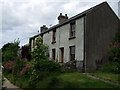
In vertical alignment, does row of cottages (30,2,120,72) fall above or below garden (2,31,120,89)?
above

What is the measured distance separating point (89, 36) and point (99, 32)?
5.02ft

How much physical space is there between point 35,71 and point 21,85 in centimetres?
187

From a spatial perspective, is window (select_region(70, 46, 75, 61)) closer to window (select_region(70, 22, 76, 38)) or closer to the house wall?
the house wall

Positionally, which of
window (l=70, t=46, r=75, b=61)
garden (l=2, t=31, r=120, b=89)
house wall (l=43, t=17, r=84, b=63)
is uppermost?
house wall (l=43, t=17, r=84, b=63)

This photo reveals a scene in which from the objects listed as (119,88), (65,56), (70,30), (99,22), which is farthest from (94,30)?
(119,88)

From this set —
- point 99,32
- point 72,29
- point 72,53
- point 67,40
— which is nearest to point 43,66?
point 72,53

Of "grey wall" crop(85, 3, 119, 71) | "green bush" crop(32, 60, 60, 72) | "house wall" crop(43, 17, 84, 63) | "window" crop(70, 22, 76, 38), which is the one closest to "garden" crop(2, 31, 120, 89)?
"green bush" crop(32, 60, 60, 72)

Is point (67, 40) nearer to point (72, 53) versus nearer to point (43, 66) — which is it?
point (72, 53)

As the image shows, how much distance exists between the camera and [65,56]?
22.2 metres

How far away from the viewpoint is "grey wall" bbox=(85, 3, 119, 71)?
63.1ft

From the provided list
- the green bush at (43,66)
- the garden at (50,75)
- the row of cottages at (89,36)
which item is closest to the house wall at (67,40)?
the row of cottages at (89,36)

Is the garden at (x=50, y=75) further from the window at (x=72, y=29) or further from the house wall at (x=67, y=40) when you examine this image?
the window at (x=72, y=29)

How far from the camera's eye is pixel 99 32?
20.2 m

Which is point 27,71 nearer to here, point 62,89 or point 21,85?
point 21,85
